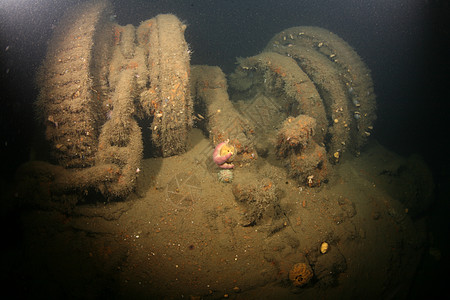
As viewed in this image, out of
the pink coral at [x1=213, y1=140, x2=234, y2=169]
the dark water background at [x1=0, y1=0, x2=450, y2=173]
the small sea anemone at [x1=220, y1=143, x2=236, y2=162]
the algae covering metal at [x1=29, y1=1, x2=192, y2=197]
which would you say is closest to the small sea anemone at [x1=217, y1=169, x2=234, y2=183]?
the pink coral at [x1=213, y1=140, x2=234, y2=169]

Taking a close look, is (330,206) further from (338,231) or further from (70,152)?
(70,152)

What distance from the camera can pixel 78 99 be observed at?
11.1 ft

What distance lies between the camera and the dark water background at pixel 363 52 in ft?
14.8

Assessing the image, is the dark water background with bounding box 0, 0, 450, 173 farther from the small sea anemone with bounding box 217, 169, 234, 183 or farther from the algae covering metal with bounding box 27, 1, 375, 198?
the small sea anemone with bounding box 217, 169, 234, 183

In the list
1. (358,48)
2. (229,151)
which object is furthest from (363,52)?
(229,151)

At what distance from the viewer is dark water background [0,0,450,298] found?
14.8 ft

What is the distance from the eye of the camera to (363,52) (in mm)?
13625

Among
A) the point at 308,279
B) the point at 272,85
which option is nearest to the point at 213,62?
the point at 272,85

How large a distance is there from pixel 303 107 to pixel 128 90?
14.1ft

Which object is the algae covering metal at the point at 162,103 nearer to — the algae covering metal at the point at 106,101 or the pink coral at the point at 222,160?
the algae covering metal at the point at 106,101

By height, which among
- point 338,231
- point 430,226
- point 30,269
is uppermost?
point 30,269

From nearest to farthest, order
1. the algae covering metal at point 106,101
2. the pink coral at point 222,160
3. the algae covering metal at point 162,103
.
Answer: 1. the algae covering metal at point 106,101
2. the algae covering metal at point 162,103
3. the pink coral at point 222,160

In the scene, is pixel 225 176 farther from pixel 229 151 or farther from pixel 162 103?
pixel 162 103

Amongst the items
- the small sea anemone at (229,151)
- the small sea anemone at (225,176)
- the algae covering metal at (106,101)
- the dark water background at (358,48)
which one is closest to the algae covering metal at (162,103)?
A: the algae covering metal at (106,101)
